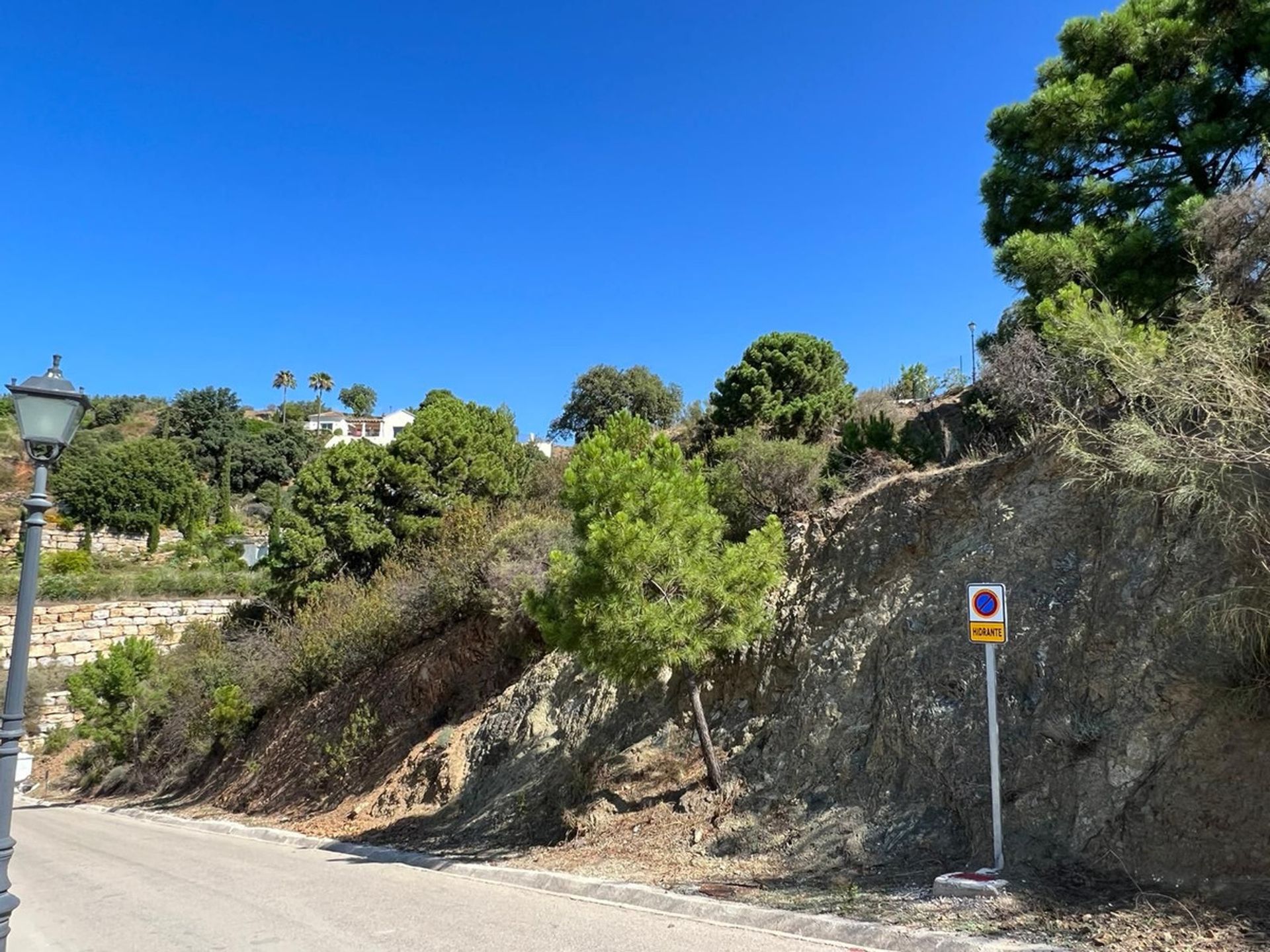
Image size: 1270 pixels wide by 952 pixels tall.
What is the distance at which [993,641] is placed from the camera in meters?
7.21

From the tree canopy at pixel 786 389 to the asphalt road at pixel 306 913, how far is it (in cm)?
1708

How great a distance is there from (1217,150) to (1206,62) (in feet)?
5.36

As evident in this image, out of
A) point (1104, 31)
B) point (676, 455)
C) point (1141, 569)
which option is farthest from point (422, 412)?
point (1141, 569)

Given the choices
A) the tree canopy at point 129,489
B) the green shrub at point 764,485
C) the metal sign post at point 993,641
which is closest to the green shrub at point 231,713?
the green shrub at point 764,485

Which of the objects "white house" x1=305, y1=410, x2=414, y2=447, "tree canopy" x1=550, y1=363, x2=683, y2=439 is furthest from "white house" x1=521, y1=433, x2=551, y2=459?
"white house" x1=305, y1=410, x2=414, y2=447

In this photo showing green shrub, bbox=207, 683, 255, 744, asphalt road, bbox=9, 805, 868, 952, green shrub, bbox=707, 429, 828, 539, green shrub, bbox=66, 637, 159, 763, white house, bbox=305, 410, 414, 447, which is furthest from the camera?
white house, bbox=305, 410, 414, 447

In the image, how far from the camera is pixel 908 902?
6570 millimetres

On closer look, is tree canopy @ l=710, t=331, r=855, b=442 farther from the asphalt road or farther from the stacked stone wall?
the stacked stone wall

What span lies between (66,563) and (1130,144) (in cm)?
5002

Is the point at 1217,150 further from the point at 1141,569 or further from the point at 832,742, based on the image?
the point at 832,742

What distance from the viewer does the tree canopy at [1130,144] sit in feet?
42.1

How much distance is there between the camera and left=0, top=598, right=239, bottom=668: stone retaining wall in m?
37.3

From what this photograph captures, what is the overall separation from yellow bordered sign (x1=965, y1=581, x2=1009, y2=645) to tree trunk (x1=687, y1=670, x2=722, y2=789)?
3.60 metres

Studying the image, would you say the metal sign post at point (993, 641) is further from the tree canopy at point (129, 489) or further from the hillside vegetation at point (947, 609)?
the tree canopy at point (129, 489)
